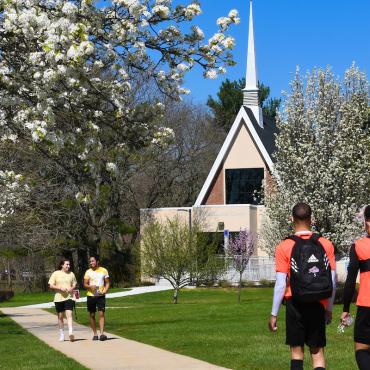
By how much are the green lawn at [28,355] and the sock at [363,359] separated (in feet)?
18.2

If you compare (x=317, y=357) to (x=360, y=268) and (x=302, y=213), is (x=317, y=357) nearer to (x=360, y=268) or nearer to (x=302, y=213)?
(x=360, y=268)

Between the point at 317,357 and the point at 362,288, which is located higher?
the point at 362,288

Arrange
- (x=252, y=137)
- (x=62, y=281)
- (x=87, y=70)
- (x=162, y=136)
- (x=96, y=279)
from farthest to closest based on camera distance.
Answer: (x=252, y=137) < (x=62, y=281) < (x=96, y=279) < (x=162, y=136) < (x=87, y=70)

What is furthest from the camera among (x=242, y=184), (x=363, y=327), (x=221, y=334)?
(x=242, y=184)

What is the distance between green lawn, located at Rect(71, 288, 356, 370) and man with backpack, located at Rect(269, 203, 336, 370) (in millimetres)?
3816

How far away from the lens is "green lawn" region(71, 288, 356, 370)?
13.7 m

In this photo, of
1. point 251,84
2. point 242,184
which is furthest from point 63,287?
point 251,84

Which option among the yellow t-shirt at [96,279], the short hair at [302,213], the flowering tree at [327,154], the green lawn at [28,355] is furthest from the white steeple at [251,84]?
the short hair at [302,213]

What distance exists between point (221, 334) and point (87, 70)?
6510 mm

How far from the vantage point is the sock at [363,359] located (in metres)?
8.42

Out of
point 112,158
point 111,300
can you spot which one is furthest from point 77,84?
point 111,300

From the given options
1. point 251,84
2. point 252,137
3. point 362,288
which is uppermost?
point 251,84

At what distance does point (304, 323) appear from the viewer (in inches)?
344

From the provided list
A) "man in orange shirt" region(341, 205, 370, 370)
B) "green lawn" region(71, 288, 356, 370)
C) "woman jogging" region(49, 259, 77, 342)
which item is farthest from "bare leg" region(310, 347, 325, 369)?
"woman jogging" region(49, 259, 77, 342)
